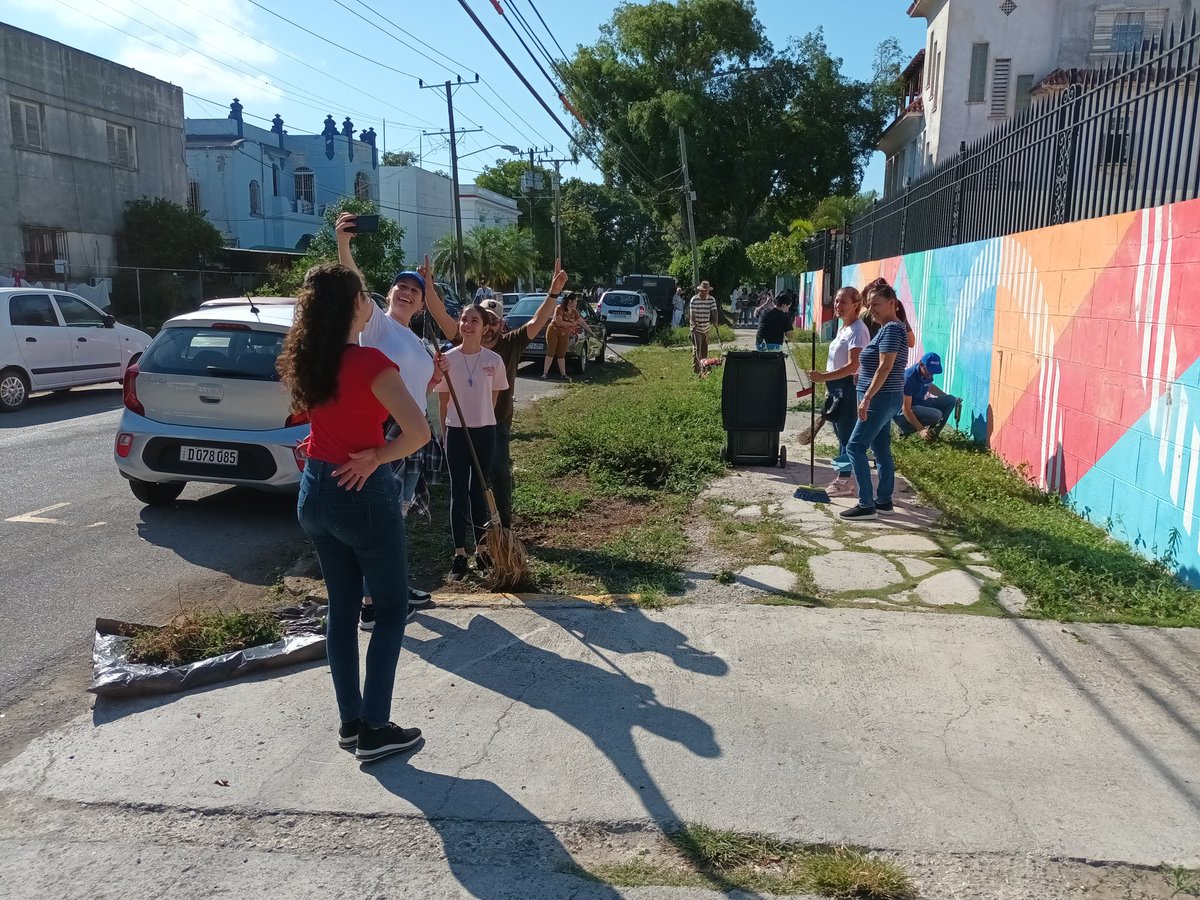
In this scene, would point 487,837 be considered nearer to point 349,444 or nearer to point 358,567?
point 358,567

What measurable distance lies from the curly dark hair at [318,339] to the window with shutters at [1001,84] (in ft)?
93.7

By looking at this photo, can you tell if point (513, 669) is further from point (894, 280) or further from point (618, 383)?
point (618, 383)

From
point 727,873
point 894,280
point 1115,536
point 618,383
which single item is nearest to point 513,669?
point 727,873

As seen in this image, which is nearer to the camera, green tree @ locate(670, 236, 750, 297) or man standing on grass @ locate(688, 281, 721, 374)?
man standing on grass @ locate(688, 281, 721, 374)

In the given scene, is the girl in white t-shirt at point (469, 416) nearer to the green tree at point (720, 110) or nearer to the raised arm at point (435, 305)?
the raised arm at point (435, 305)

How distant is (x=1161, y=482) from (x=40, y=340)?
44.7ft

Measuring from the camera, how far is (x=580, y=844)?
311cm

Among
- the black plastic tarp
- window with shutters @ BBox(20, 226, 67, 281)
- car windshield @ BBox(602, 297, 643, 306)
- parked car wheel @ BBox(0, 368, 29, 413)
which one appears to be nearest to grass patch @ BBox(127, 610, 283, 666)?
the black plastic tarp

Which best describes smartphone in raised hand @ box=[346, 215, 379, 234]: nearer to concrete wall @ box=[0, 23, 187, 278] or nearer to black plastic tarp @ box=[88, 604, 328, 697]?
black plastic tarp @ box=[88, 604, 328, 697]

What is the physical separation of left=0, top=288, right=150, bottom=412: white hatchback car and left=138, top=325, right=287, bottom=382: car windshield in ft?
23.2

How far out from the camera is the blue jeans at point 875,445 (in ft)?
22.7

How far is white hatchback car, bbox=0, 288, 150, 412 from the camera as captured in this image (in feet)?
42.4

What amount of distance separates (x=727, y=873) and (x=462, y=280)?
3156 cm

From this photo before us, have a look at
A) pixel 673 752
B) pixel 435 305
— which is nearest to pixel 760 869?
pixel 673 752
